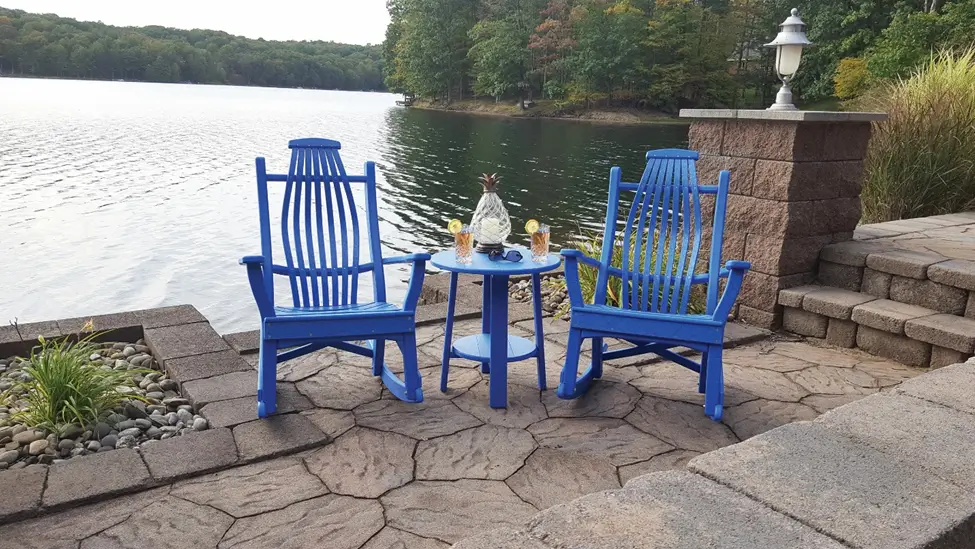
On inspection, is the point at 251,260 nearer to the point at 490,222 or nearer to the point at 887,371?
the point at 490,222

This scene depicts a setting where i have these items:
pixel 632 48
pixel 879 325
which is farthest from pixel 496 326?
pixel 632 48

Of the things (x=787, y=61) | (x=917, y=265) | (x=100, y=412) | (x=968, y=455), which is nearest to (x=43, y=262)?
(x=100, y=412)

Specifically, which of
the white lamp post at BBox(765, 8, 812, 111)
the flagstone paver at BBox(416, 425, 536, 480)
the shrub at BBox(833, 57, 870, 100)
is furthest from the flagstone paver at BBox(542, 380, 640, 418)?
the shrub at BBox(833, 57, 870, 100)

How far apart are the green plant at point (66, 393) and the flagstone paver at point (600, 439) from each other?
1616 millimetres

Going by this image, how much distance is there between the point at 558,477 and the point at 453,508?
410mm

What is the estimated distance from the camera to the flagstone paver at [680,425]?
2869mm

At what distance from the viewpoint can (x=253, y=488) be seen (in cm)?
242

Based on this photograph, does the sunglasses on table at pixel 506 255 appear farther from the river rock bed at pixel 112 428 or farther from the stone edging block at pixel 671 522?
the stone edging block at pixel 671 522

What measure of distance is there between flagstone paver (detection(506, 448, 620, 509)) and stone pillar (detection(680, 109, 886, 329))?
2085 millimetres

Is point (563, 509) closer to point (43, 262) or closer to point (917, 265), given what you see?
point (917, 265)

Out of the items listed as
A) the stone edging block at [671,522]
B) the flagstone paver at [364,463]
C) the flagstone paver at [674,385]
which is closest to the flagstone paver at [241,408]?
the flagstone paver at [364,463]

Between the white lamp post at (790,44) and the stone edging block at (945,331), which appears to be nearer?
the stone edging block at (945,331)

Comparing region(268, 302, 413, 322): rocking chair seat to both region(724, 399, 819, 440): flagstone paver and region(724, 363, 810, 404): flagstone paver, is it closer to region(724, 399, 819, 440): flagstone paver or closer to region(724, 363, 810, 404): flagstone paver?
region(724, 399, 819, 440): flagstone paver

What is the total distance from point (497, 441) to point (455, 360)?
3.30 ft
